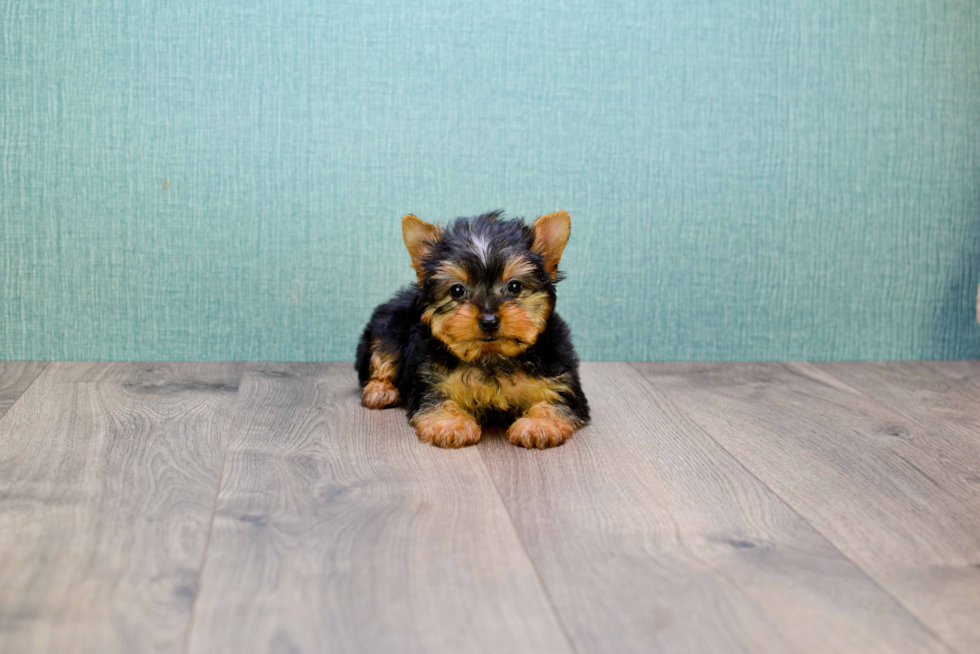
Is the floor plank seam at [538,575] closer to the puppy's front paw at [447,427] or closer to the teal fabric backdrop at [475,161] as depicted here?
the puppy's front paw at [447,427]

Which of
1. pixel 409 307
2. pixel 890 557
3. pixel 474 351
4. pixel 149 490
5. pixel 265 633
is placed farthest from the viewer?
pixel 409 307

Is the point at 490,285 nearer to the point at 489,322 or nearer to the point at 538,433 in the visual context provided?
the point at 489,322

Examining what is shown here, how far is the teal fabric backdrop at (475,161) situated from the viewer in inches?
121

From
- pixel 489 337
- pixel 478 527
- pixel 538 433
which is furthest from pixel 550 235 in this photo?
pixel 478 527

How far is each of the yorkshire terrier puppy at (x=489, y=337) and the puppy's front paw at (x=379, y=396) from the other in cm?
8

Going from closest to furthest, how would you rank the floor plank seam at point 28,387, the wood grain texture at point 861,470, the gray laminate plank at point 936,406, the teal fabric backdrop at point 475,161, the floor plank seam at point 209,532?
the floor plank seam at point 209,532
the wood grain texture at point 861,470
the gray laminate plank at point 936,406
the floor plank seam at point 28,387
the teal fabric backdrop at point 475,161

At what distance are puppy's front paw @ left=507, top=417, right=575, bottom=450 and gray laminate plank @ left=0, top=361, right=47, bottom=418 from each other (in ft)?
4.58

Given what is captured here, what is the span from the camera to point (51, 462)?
212 cm

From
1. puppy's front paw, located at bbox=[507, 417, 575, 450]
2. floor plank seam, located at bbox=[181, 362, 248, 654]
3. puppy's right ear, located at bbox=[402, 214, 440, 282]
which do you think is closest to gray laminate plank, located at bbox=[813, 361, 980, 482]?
puppy's front paw, located at bbox=[507, 417, 575, 450]

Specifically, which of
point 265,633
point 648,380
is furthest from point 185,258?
point 265,633

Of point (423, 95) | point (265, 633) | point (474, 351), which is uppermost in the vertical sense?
point (423, 95)

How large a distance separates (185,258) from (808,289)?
223 centimetres

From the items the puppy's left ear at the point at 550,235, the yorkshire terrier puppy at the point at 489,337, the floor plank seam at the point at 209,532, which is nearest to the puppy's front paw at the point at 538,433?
the yorkshire terrier puppy at the point at 489,337

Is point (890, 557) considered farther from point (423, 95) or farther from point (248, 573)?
point (423, 95)
